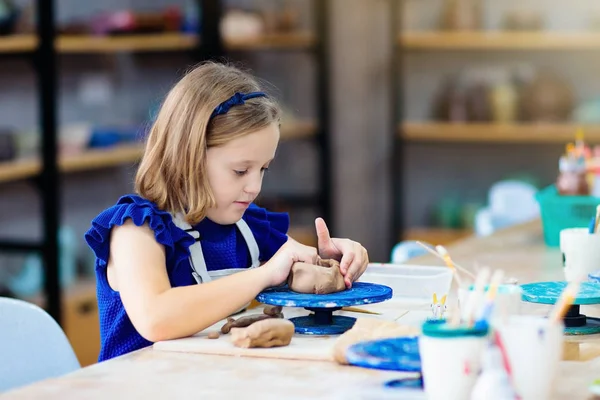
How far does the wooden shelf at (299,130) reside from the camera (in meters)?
5.09

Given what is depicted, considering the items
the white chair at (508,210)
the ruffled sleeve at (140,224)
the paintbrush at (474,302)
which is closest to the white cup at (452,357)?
the paintbrush at (474,302)

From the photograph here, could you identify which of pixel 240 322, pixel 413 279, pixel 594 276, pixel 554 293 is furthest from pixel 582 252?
pixel 240 322

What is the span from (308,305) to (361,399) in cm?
32

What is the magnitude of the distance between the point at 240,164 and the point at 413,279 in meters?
0.37

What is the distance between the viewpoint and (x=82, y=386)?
1297 millimetres

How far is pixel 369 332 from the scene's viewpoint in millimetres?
1442

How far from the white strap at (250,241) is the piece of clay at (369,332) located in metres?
0.50

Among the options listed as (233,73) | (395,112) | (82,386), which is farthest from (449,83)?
(82,386)

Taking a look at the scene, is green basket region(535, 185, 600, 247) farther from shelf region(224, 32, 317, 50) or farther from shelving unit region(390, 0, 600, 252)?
shelf region(224, 32, 317, 50)

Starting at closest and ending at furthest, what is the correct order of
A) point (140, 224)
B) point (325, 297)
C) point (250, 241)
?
point (325, 297), point (140, 224), point (250, 241)

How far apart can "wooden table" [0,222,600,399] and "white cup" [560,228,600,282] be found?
0.32m

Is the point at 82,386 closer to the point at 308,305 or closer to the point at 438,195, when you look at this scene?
the point at 308,305

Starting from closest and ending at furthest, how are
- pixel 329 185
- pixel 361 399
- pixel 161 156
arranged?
pixel 361 399 < pixel 161 156 < pixel 329 185

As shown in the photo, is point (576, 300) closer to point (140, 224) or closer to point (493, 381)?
point (493, 381)
